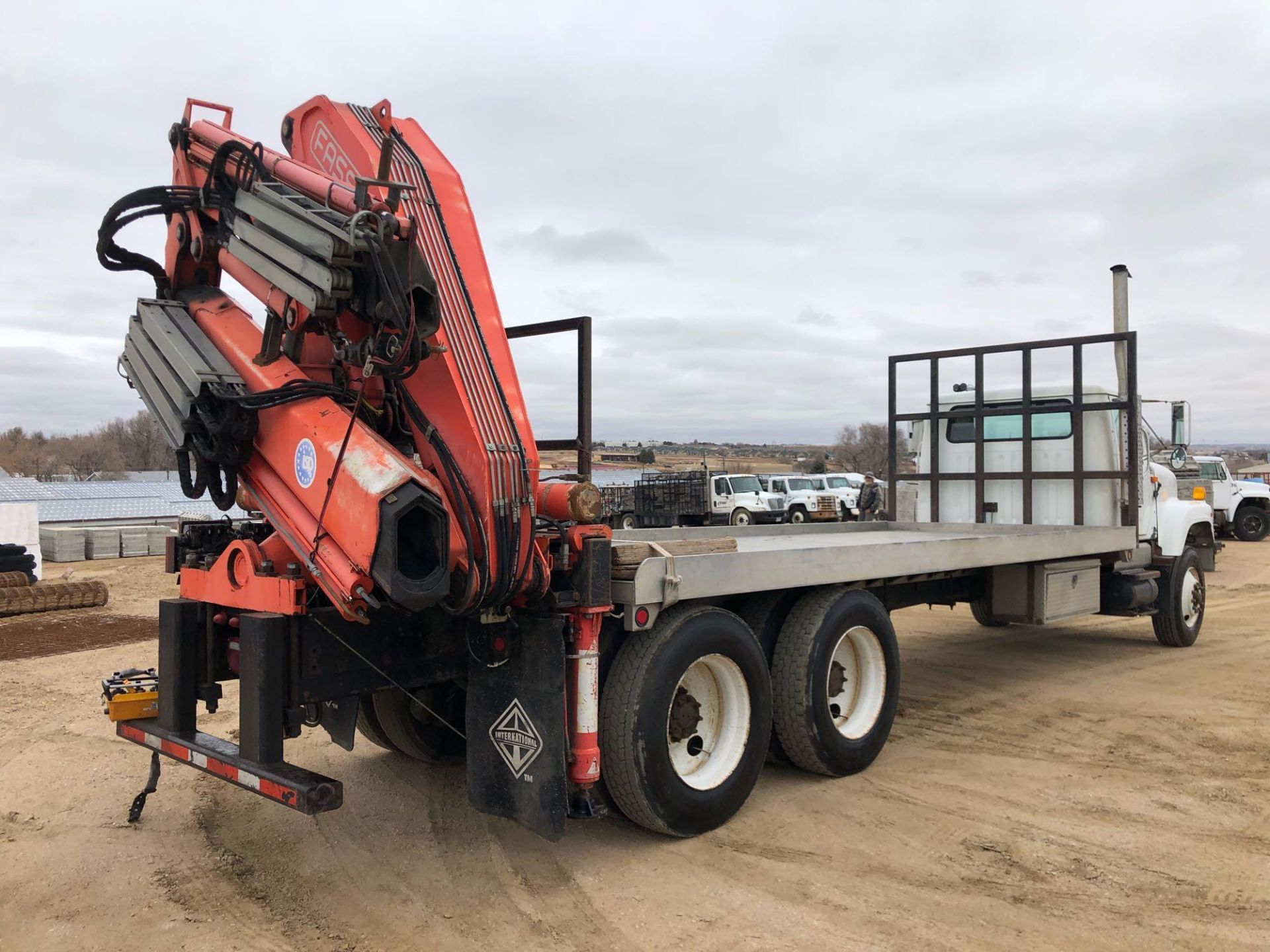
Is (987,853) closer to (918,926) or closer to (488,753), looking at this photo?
(918,926)

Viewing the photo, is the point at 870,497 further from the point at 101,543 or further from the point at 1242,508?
the point at 101,543

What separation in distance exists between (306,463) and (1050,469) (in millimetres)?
7252

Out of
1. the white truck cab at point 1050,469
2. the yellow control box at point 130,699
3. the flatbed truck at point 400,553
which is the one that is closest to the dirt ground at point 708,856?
the flatbed truck at point 400,553

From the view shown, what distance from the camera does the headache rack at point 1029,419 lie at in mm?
8484

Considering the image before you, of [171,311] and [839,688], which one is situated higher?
[171,311]

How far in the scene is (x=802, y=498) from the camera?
3055 cm

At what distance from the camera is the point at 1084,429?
8.84 m

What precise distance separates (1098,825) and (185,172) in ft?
17.9

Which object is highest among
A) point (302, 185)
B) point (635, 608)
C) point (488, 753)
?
point (302, 185)

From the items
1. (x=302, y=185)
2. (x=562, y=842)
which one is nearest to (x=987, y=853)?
(x=562, y=842)

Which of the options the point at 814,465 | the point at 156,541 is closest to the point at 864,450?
the point at 814,465

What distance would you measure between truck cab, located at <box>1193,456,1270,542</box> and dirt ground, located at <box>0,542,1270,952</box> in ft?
67.5

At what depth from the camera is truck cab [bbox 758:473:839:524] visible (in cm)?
2956

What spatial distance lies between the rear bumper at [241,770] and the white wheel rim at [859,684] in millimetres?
3027
